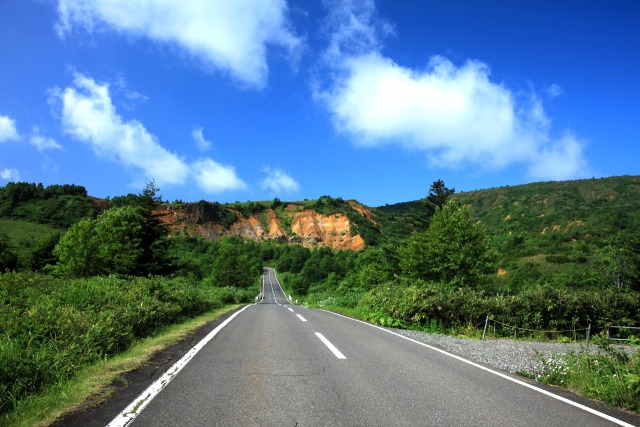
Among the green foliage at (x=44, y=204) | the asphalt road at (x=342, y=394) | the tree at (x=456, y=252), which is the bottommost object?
the asphalt road at (x=342, y=394)

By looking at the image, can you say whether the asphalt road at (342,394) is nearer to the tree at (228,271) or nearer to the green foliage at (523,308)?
the green foliage at (523,308)

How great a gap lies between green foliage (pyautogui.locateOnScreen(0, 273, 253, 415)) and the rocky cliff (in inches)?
5614

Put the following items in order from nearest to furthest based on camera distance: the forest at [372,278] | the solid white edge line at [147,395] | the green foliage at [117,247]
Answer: the solid white edge line at [147,395] < the forest at [372,278] < the green foliage at [117,247]

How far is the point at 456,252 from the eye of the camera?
3081cm

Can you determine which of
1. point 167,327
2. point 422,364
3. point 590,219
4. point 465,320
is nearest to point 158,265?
point 167,327

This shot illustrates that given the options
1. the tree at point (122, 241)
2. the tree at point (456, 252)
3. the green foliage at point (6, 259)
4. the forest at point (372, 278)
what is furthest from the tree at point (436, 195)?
the green foliage at point (6, 259)

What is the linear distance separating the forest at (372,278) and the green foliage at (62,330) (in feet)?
0.09

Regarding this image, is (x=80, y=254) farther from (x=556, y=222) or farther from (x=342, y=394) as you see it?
(x=556, y=222)

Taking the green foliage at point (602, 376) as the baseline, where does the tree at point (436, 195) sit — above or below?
above

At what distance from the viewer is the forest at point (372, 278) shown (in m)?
6.95

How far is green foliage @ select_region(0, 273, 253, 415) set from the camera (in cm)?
476

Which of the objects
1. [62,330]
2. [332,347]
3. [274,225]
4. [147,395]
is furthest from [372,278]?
[274,225]

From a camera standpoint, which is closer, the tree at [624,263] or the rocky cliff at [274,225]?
the tree at [624,263]

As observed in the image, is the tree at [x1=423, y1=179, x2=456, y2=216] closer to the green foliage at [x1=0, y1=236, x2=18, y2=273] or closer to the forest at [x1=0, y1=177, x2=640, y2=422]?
the forest at [x1=0, y1=177, x2=640, y2=422]
